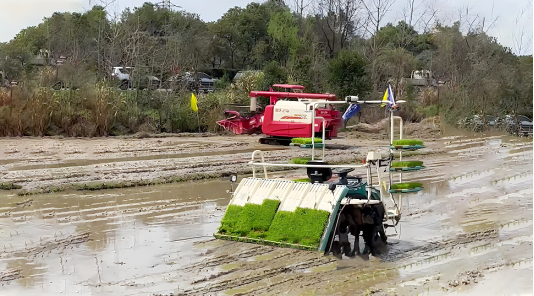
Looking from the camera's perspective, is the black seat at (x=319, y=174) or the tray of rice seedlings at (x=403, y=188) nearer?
the tray of rice seedlings at (x=403, y=188)

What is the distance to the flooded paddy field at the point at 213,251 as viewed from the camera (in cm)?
800

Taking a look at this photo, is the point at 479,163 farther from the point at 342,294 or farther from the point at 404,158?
the point at 342,294

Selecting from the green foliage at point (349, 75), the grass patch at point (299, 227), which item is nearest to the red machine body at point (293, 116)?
the green foliage at point (349, 75)

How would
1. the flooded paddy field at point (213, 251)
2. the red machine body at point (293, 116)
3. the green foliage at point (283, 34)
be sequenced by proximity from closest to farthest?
the flooded paddy field at point (213, 251), the red machine body at point (293, 116), the green foliage at point (283, 34)

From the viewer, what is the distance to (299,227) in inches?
349

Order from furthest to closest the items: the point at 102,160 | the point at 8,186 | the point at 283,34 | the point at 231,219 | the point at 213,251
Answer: the point at 283,34, the point at 102,160, the point at 8,186, the point at 231,219, the point at 213,251

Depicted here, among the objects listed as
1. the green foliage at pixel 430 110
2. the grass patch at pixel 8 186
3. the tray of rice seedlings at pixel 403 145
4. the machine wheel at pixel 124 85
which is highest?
the machine wheel at pixel 124 85

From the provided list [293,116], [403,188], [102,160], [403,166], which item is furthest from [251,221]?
[293,116]

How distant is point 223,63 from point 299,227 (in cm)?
3689

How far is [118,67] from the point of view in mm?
30719

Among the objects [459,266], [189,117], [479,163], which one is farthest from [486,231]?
[189,117]

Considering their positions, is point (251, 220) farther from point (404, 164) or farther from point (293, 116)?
point (293, 116)

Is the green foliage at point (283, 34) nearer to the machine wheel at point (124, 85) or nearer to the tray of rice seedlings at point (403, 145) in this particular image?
the machine wheel at point (124, 85)

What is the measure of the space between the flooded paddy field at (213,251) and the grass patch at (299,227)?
13.2 inches
